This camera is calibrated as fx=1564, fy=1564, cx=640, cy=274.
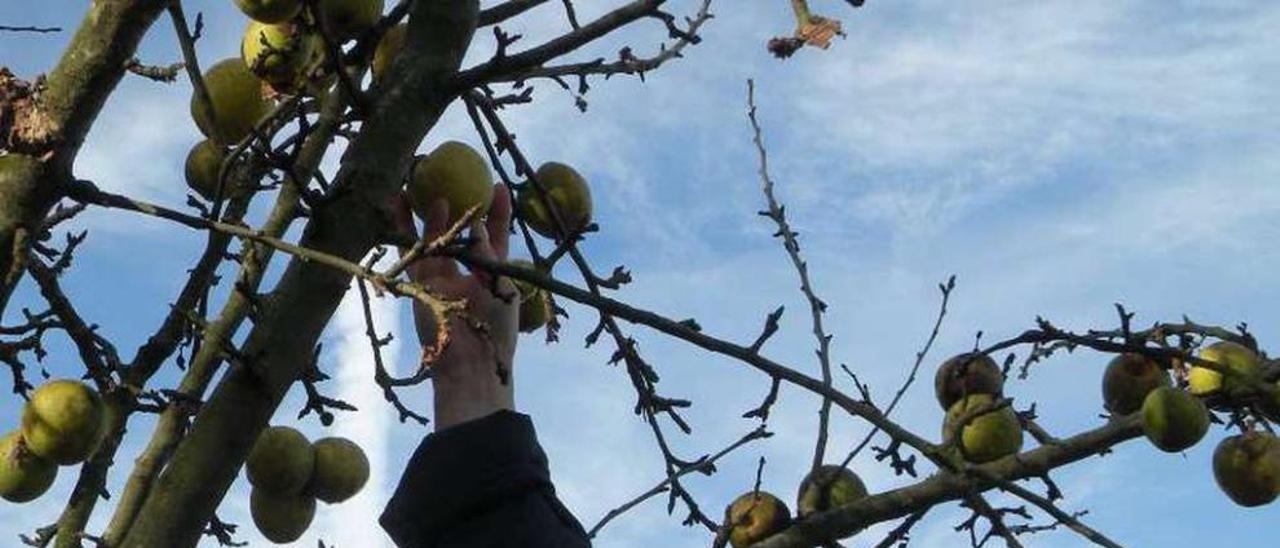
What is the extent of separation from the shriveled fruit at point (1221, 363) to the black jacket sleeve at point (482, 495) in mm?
2412

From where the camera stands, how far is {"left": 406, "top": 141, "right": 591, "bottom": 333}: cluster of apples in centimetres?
302

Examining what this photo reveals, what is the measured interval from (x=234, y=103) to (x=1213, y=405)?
2718 mm

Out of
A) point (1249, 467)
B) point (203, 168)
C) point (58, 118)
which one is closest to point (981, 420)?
point (1249, 467)

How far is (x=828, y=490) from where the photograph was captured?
4.07m

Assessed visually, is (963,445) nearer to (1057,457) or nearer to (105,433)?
(1057,457)

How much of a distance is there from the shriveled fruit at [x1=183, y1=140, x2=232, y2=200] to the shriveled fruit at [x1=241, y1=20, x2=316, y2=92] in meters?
0.33

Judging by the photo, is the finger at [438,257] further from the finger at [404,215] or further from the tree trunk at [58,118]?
the tree trunk at [58,118]

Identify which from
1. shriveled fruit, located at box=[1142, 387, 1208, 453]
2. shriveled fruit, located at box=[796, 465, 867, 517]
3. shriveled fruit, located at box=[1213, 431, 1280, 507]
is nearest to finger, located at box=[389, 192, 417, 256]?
shriveled fruit, located at box=[796, 465, 867, 517]

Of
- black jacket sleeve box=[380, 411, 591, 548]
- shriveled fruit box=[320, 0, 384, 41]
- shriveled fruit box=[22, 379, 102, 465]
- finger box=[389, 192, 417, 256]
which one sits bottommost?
black jacket sleeve box=[380, 411, 591, 548]

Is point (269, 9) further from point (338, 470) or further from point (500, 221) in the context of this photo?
point (338, 470)

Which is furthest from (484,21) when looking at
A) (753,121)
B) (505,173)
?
(753,121)

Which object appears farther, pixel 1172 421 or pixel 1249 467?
pixel 1249 467

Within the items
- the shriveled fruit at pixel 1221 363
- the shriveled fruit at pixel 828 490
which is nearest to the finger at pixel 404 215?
the shriveled fruit at pixel 828 490

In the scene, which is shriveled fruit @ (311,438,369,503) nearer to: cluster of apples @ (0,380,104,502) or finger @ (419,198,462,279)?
cluster of apples @ (0,380,104,502)
